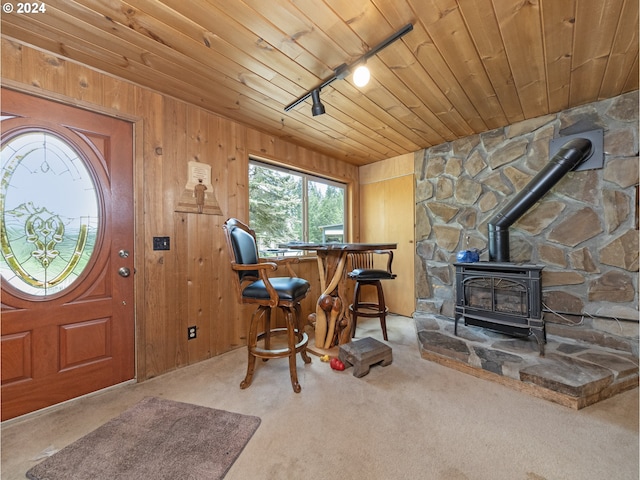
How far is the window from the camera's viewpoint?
3029mm

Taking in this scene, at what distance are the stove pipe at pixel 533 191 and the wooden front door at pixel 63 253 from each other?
3383 millimetres

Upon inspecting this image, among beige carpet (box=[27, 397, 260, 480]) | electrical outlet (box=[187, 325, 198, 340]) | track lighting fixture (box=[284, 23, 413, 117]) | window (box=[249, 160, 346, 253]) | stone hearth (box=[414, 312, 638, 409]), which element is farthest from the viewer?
window (box=[249, 160, 346, 253])

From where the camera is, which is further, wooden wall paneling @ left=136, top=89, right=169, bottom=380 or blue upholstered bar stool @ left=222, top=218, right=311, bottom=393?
wooden wall paneling @ left=136, top=89, right=169, bottom=380

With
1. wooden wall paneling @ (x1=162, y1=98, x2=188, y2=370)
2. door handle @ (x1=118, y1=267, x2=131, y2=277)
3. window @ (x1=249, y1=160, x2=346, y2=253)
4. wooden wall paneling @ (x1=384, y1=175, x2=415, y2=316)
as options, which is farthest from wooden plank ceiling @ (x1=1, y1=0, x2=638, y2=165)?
door handle @ (x1=118, y1=267, x2=131, y2=277)

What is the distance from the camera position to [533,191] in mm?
2516

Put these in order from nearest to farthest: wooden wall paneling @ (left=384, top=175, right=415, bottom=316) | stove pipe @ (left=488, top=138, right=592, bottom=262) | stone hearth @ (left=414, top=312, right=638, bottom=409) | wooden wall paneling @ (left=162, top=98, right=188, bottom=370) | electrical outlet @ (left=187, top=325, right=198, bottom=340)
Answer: stone hearth @ (left=414, top=312, right=638, bottom=409), wooden wall paneling @ (left=162, top=98, right=188, bottom=370), electrical outlet @ (left=187, top=325, right=198, bottom=340), stove pipe @ (left=488, top=138, right=592, bottom=262), wooden wall paneling @ (left=384, top=175, right=415, bottom=316)

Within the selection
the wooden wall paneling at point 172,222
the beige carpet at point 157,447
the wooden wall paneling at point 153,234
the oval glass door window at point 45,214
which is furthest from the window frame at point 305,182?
the beige carpet at point 157,447

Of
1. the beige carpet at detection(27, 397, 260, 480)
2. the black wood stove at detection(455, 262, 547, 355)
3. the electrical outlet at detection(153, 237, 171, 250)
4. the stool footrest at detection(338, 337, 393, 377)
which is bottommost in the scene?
the beige carpet at detection(27, 397, 260, 480)

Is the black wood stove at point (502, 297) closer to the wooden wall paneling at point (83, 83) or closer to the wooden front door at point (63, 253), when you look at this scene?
the wooden front door at point (63, 253)

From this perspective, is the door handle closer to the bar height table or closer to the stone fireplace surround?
the bar height table

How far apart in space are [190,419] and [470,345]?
2.25m

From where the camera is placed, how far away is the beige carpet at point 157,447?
1.21m

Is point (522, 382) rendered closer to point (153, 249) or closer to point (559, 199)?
point (559, 199)

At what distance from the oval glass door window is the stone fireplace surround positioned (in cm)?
292
